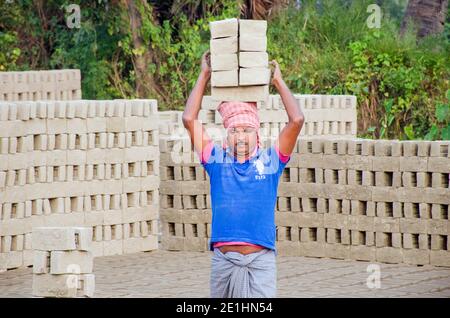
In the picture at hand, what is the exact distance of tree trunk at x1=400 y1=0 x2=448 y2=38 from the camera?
2688 centimetres

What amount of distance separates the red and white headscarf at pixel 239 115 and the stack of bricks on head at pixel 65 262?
1782 mm

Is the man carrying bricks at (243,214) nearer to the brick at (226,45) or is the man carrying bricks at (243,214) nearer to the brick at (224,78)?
the brick at (224,78)

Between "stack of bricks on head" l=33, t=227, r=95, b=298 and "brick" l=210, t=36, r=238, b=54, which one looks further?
"stack of bricks on head" l=33, t=227, r=95, b=298

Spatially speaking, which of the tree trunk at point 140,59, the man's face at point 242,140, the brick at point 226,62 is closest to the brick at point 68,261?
the brick at point 226,62

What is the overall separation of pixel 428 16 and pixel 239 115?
19330mm

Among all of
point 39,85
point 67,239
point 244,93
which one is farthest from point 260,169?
point 39,85

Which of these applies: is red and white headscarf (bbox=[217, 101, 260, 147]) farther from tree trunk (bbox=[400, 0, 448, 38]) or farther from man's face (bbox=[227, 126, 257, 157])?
tree trunk (bbox=[400, 0, 448, 38])

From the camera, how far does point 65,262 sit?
31.8 feet

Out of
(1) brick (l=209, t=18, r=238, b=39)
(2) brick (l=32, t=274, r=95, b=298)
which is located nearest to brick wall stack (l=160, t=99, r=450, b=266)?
(1) brick (l=209, t=18, r=238, b=39)

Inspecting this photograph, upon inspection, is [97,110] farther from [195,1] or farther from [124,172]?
[195,1]

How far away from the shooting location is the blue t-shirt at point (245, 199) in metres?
8.02

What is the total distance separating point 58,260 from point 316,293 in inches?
106

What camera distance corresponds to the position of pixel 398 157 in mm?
13055

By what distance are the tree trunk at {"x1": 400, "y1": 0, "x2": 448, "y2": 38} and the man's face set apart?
62.7 feet
